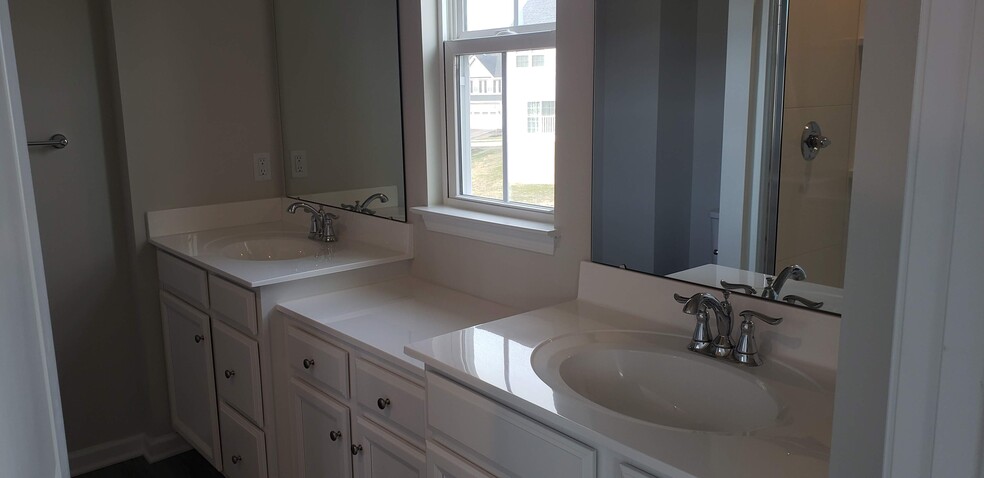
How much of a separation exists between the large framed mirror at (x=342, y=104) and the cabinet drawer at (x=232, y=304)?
21.6 inches

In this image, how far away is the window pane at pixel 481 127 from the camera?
2.13 metres

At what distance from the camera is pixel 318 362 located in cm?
199

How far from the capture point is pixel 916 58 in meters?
0.41

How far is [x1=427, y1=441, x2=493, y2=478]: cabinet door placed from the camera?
1427mm

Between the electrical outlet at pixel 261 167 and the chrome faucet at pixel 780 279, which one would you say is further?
the electrical outlet at pixel 261 167

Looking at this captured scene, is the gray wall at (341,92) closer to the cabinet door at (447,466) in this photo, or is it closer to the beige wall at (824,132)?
the cabinet door at (447,466)

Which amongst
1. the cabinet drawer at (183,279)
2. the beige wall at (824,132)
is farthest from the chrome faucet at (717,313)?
the cabinet drawer at (183,279)

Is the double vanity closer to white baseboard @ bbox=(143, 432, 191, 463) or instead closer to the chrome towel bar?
white baseboard @ bbox=(143, 432, 191, 463)

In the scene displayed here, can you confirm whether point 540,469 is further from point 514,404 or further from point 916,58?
point 916,58

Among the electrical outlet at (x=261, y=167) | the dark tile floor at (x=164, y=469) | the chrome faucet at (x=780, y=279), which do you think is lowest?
the dark tile floor at (x=164, y=469)

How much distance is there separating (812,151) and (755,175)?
0.42 feet

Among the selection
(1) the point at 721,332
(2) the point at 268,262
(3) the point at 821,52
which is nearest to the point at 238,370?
(2) the point at 268,262

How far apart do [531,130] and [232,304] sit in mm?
1037

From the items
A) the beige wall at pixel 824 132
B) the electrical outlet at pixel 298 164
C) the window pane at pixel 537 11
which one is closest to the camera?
the beige wall at pixel 824 132
